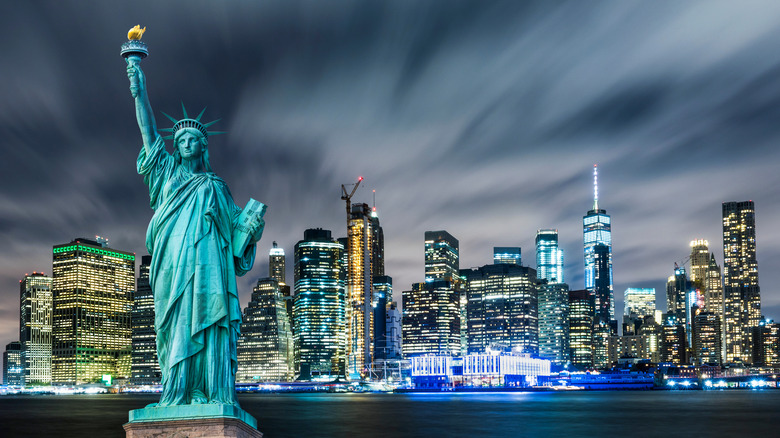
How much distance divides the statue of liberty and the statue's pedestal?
20cm

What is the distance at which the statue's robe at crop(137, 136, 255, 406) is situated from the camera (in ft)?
40.5

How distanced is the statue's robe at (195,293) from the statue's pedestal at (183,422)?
0.75 ft

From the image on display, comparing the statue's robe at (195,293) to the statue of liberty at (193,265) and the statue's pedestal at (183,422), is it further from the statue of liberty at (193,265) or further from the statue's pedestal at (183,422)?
the statue's pedestal at (183,422)

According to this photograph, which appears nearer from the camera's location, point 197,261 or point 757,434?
point 197,261

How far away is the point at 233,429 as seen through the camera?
12.1m

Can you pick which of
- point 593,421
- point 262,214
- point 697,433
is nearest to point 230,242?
point 262,214

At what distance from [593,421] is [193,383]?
90.7 m

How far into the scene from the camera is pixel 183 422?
11969 mm

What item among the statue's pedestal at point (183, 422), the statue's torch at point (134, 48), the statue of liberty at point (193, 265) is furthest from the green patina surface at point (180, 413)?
the statue's torch at point (134, 48)

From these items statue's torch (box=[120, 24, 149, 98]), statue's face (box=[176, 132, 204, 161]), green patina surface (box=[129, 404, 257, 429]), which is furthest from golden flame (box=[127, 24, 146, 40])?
green patina surface (box=[129, 404, 257, 429])

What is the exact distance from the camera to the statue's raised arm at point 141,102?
13344 millimetres

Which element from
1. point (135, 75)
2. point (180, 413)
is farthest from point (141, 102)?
point (180, 413)

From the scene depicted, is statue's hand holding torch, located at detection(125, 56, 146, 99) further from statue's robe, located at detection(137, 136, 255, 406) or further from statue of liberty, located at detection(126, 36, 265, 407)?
statue's robe, located at detection(137, 136, 255, 406)

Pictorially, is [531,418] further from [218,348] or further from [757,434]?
[218,348]
